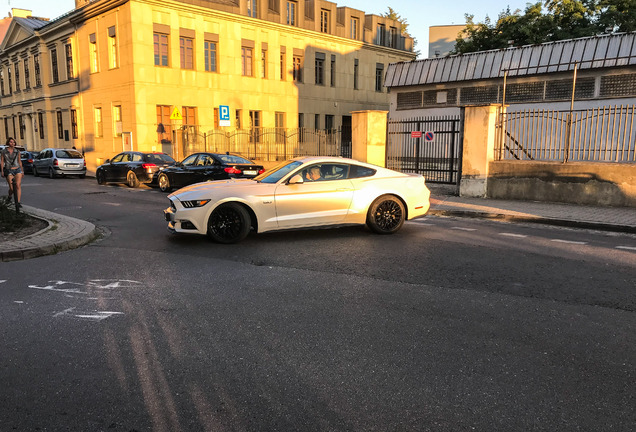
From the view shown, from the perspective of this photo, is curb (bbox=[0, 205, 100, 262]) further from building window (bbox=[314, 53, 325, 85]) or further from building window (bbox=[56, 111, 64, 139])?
building window (bbox=[56, 111, 64, 139])

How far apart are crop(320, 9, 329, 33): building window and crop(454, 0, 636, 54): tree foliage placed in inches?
517

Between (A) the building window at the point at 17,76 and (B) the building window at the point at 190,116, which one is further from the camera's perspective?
(A) the building window at the point at 17,76

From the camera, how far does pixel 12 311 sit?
5047 millimetres

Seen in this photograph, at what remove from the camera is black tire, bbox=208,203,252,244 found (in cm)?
845

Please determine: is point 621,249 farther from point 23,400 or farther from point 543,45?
point 543,45

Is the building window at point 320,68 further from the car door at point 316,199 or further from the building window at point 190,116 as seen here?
the car door at point 316,199

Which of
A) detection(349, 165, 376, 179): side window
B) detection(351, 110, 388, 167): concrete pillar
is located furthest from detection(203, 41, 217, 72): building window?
detection(349, 165, 376, 179): side window

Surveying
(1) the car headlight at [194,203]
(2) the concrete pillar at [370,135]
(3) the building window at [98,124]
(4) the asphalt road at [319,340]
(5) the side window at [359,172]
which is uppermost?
(3) the building window at [98,124]

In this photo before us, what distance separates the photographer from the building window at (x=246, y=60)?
34.6 metres

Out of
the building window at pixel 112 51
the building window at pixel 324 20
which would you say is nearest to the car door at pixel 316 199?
the building window at pixel 112 51

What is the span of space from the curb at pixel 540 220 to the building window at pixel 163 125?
75.6 feet

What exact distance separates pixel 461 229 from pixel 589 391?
686 cm

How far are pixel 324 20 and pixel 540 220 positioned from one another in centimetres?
3349

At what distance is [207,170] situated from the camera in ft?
55.2
